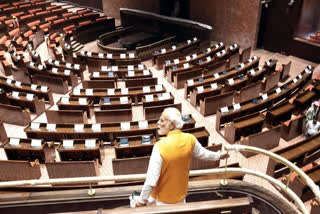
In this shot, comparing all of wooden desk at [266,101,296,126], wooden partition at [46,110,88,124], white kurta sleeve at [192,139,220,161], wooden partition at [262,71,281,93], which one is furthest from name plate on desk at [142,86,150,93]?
white kurta sleeve at [192,139,220,161]

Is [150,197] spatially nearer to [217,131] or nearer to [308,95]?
[217,131]

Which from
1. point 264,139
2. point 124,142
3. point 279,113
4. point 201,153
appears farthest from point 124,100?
point 201,153

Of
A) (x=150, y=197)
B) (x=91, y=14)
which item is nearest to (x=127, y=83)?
(x=150, y=197)

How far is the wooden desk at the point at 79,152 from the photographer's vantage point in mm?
5008

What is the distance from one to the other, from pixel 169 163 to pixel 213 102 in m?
4.58

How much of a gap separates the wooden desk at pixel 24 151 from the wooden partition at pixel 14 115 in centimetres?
122

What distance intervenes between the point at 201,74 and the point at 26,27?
26.1 ft

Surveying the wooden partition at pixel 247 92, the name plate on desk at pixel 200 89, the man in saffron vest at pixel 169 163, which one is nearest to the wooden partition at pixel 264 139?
the wooden partition at pixel 247 92

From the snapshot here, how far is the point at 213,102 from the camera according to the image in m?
6.53

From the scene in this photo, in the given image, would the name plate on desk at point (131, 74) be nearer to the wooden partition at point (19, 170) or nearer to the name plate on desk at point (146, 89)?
the name plate on desk at point (146, 89)

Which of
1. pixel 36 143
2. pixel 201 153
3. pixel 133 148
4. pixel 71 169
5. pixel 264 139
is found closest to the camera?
pixel 201 153

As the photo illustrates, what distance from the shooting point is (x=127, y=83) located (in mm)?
7566

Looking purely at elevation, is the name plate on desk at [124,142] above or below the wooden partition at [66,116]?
above

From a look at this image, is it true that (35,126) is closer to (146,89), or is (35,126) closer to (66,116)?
(66,116)
